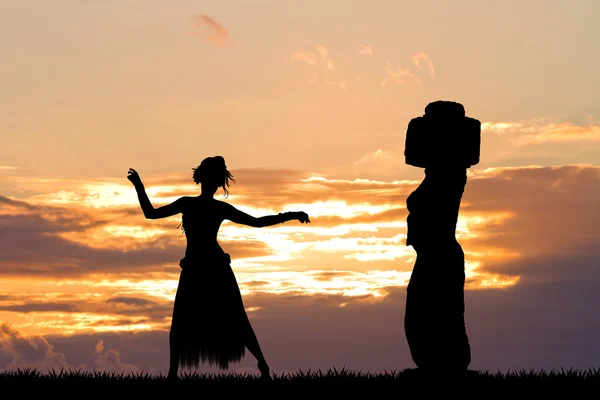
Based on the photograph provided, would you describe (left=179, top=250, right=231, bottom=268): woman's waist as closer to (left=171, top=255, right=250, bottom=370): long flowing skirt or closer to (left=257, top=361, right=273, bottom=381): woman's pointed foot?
(left=171, top=255, right=250, bottom=370): long flowing skirt

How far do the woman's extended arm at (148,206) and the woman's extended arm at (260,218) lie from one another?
2.37 ft

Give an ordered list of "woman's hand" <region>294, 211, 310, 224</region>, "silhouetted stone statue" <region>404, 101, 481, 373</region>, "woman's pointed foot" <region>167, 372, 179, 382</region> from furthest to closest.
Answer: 1. "woman's hand" <region>294, 211, 310, 224</region>
2. "woman's pointed foot" <region>167, 372, 179, 382</region>
3. "silhouetted stone statue" <region>404, 101, 481, 373</region>

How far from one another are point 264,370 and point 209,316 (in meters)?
1.10

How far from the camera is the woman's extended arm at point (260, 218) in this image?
15.6 metres

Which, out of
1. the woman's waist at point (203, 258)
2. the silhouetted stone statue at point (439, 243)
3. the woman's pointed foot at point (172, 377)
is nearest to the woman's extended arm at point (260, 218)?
the woman's waist at point (203, 258)

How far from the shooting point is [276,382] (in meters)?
15.4

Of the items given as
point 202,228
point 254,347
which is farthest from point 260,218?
point 254,347

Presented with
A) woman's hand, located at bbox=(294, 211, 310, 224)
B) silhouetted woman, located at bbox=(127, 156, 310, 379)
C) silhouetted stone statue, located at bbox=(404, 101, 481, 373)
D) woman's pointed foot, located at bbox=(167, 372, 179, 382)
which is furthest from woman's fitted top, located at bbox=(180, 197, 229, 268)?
silhouetted stone statue, located at bbox=(404, 101, 481, 373)

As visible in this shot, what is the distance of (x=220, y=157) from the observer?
15711mm

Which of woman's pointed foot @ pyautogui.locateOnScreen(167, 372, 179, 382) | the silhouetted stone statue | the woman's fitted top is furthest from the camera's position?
the woman's fitted top

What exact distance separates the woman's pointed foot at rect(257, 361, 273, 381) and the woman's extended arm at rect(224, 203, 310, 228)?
197 cm

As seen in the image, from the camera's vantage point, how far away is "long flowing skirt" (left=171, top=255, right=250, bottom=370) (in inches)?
611

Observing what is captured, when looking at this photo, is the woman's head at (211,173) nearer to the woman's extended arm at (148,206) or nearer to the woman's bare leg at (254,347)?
the woman's extended arm at (148,206)

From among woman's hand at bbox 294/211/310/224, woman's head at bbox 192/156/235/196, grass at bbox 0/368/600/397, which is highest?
woman's head at bbox 192/156/235/196
